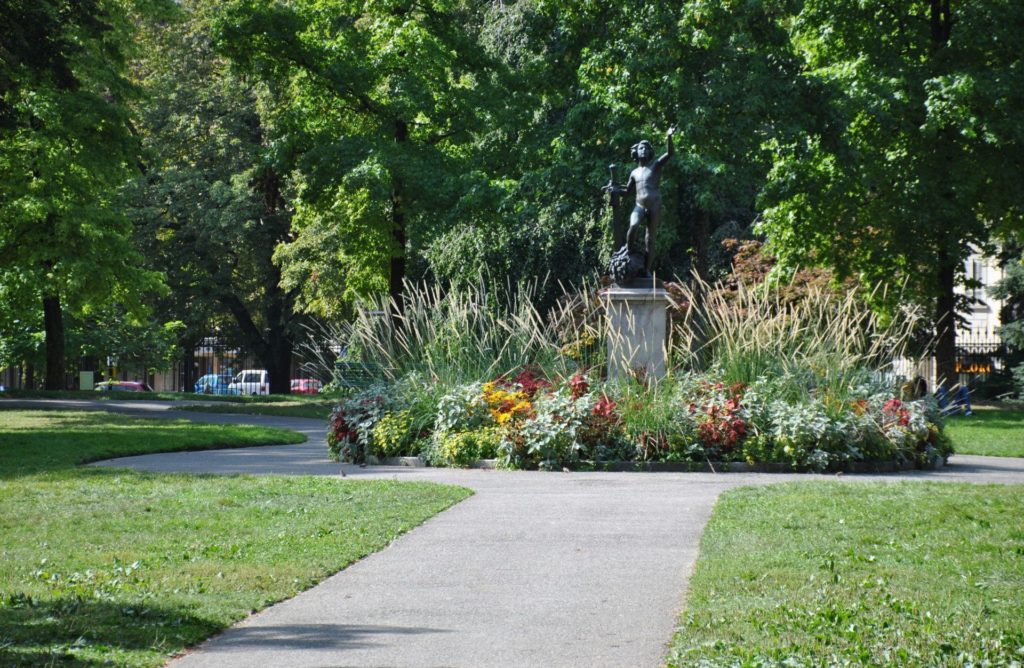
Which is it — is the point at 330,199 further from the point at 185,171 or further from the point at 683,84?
the point at 185,171

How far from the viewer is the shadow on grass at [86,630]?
5.46 m

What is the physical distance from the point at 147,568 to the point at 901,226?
75.1 feet

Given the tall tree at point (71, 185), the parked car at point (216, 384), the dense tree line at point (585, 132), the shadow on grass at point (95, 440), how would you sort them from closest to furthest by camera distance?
the shadow on grass at point (95, 440) → the tall tree at point (71, 185) → the dense tree line at point (585, 132) → the parked car at point (216, 384)

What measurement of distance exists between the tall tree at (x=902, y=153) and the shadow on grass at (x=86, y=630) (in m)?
22.6

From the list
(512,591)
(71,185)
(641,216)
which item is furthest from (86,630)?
(71,185)

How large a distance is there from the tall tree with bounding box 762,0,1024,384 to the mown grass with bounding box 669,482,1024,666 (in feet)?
56.8

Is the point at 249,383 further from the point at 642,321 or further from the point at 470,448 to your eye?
the point at 470,448

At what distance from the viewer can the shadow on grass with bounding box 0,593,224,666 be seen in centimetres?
546

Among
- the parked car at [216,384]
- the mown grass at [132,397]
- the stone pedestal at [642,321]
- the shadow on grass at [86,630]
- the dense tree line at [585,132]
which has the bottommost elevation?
the shadow on grass at [86,630]

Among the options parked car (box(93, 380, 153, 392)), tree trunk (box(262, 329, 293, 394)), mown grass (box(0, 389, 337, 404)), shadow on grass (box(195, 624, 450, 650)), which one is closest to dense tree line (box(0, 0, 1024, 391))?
mown grass (box(0, 389, 337, 404))

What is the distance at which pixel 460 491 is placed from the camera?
38.3ft

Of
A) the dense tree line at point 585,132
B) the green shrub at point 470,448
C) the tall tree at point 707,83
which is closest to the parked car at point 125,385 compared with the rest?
the dense tree line at point 585,132

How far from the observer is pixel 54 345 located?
112 ft

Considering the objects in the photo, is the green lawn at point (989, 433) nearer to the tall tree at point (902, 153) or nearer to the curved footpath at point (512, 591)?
the tall tree at point (902, 153)
